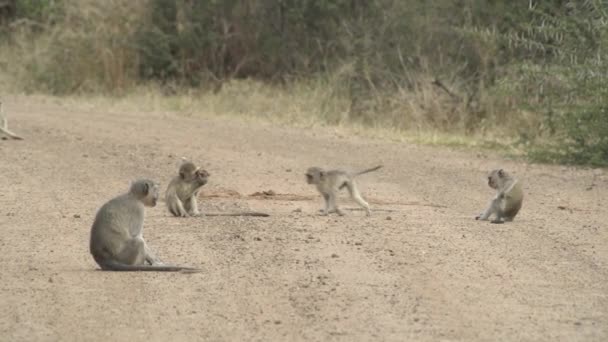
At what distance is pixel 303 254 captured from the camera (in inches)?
407

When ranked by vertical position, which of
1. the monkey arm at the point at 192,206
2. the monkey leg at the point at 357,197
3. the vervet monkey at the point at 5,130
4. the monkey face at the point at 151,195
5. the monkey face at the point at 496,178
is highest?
the monkey face at the point at 151,195

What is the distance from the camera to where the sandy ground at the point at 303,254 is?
791cm

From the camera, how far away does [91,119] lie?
22.2m

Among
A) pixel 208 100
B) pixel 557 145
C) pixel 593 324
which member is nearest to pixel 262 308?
pixel 593 324

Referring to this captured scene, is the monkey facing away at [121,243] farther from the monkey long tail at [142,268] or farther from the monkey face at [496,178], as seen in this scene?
the monkey face at [496,178]

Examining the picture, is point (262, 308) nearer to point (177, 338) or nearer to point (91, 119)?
point (177, 338)

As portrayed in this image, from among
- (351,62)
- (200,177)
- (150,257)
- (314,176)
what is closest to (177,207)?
(200,177)

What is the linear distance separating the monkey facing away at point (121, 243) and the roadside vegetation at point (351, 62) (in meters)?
10.2

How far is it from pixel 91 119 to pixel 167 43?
6665 millimetres

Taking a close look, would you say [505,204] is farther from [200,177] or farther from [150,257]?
[150,257]

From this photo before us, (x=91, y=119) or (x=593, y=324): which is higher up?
(x=593, y=324)

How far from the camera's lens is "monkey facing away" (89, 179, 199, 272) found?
9.55 m

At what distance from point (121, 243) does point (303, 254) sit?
1566 millimetres

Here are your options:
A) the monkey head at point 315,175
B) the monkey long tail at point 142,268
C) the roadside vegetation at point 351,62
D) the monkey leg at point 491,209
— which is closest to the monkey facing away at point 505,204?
the monkey leg at point 491,209
